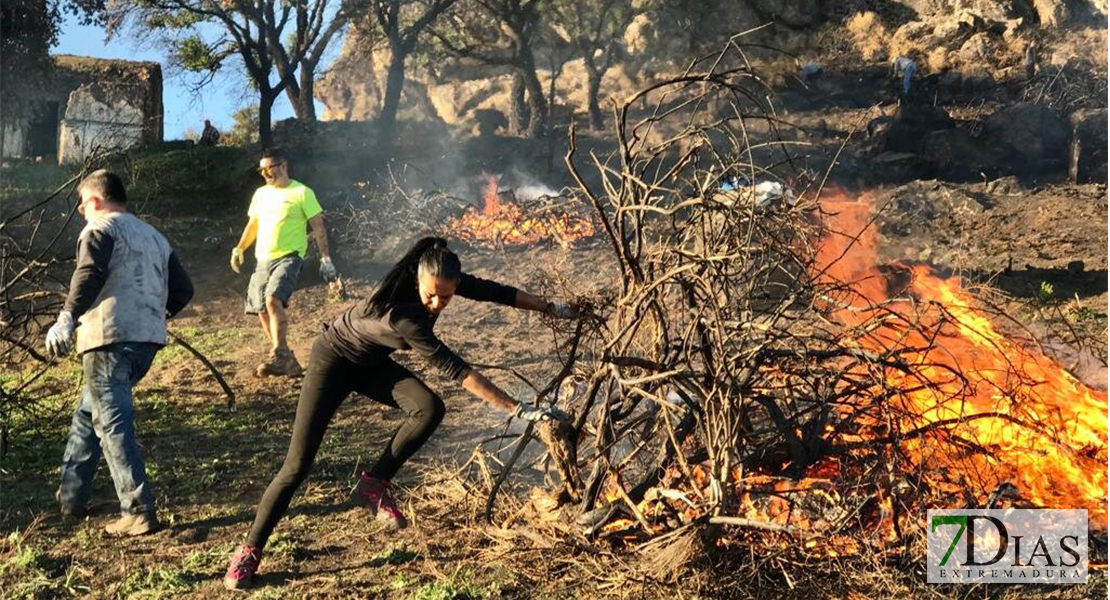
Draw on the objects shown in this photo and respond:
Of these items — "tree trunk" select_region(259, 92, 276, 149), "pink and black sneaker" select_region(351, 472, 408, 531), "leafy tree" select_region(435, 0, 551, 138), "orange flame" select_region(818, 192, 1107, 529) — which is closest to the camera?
"orange flame" select_region(818, 192, 1107, 529)

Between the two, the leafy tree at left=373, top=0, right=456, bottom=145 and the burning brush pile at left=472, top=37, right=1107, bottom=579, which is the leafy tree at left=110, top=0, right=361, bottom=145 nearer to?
the leafy tree at left=373, top=0, right=456, bottom=145

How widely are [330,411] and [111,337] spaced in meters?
1.18

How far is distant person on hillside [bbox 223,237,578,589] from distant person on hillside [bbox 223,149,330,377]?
3.03 metres

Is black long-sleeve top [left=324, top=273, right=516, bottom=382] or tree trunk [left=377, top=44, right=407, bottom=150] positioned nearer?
black long-sleeve top [left=324, top=273, right=516, bottom=382]

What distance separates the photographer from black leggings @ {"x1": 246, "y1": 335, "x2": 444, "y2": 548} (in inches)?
168

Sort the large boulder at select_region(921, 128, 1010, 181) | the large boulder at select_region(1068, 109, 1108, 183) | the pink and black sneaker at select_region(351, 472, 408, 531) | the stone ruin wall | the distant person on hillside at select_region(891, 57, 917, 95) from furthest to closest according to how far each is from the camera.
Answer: the distant person on hillside at select_region(891, 57, 917, 95) → the stone ruin wall → the large boulder at select_region(921, 128, 1010, 181) → the large boulder at select_region(1068, 109, 1108, 183) → the pink and black sneaker at select_region(351, 472, 408, 531)

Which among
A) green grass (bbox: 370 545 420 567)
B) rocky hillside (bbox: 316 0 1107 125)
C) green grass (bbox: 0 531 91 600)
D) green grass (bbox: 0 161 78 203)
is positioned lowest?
green grass (bbox: 0 531 91 600)

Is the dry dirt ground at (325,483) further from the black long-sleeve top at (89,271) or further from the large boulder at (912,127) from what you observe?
the large boulder at (912,127)

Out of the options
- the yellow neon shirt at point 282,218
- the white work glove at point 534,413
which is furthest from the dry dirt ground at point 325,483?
the yellow neon shirt at point 282,218

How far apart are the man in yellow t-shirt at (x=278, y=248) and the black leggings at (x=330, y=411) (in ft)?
9.88

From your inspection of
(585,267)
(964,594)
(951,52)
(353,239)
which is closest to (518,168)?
(353,239)

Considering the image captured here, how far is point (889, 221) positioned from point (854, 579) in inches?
363

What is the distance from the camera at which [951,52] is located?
21.7 meters

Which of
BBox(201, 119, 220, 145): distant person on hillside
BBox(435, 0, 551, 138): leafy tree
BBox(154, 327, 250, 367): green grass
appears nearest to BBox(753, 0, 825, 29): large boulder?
BBox(435, 0, 551, 138): leafy tree
